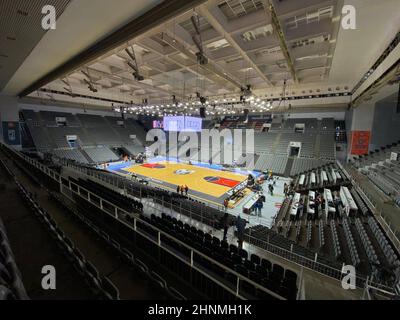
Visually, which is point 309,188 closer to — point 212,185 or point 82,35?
point 212,185

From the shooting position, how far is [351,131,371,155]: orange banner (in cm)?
1479

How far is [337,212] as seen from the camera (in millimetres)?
8867

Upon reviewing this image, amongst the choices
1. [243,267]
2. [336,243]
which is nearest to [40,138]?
[243,267]

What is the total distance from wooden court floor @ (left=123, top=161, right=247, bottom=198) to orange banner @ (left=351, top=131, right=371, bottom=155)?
9388mm

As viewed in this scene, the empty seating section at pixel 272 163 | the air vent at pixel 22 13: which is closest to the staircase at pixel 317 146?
the empty seating section at pixel 272 163

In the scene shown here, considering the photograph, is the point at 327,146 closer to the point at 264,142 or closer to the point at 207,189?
the point at 264,142

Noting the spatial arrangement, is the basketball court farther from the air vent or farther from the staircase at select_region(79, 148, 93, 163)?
the air vent

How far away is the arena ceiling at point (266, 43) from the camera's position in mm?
5207

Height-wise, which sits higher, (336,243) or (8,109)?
(8,109)

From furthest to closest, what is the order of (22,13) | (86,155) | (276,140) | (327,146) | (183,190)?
1. (276,140)
2. (86,155)
3. (327,146)
4. (183,190)
5. (22,13)

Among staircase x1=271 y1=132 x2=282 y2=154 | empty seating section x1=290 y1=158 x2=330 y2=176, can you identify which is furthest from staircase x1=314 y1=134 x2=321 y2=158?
staircase x1=271 y1=132 x2=282 y2=154

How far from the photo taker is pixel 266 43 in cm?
744

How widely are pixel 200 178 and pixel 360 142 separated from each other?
13.8 metres
